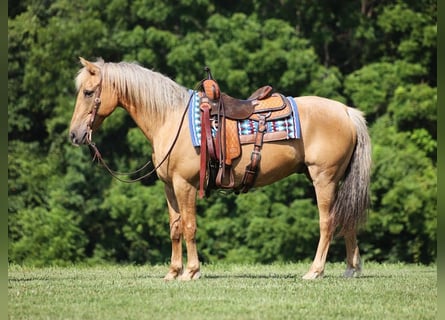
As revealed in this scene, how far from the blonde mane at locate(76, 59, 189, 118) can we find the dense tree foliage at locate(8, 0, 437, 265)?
13042mm

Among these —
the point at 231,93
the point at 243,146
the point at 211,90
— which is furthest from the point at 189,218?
the point at 231,93

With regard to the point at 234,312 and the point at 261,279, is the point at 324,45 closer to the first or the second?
the point at 261,279

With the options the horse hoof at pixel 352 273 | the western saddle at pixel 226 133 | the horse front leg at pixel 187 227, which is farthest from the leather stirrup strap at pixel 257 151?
the horse hoof at pixel 352 273

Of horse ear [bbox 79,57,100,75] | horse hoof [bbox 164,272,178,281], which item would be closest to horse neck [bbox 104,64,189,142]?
horse ear [bbox 79,57,100,75]

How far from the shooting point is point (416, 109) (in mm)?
22922

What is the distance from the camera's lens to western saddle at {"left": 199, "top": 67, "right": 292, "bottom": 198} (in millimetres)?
9461

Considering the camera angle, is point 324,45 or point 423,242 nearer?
point 423,242

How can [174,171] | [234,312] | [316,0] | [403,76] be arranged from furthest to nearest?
[316,0]
[403,76]
[174,171]
[234,312]

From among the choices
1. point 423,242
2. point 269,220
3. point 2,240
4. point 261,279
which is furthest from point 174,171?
point 423,242

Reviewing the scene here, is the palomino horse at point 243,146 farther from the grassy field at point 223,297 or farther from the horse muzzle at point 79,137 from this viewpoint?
the grassy field at point 223,297

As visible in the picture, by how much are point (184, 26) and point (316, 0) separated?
371cm

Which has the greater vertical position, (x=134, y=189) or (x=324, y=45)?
(x=324, y=45)

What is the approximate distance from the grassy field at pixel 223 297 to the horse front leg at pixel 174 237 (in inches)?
7.4

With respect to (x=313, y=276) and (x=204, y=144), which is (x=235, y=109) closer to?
(x=204, y=144)
